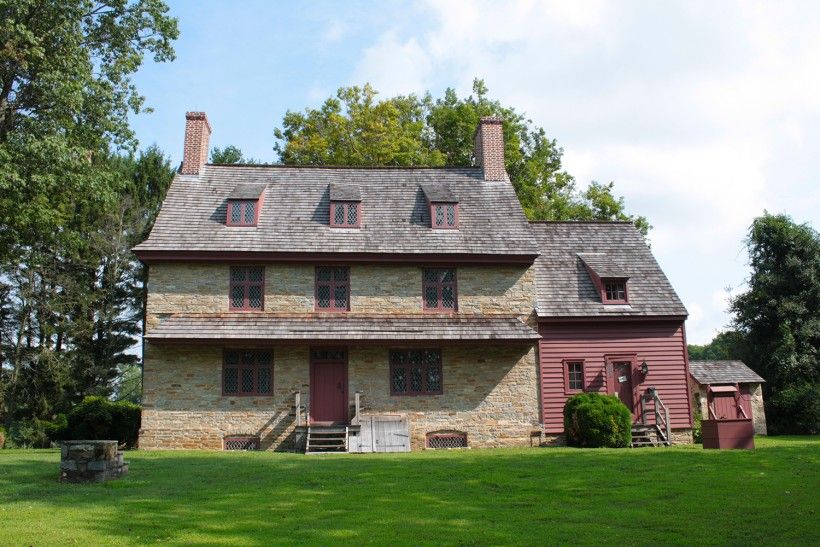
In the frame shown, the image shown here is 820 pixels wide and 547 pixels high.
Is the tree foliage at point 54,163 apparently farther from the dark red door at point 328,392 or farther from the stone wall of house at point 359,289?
the dark red door at point 328,392

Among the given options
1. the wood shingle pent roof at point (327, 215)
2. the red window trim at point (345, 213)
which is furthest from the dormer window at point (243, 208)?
the red window trim at point (345, 213)

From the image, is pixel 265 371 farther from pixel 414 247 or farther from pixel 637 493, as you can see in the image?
A: pixel 637 493

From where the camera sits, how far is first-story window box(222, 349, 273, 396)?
21516mm

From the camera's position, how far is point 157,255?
21688mm

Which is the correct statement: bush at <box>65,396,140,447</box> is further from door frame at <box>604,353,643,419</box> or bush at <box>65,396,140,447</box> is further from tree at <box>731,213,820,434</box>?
tree at <box>731,213,820,434</box>

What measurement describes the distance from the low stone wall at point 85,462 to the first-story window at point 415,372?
10218mm

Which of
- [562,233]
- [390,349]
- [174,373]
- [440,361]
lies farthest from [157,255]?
[562,233]

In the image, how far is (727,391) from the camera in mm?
27266

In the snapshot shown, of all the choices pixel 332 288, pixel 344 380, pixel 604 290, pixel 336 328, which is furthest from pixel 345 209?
pixel 604 290

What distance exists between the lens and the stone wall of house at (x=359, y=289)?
21875mm

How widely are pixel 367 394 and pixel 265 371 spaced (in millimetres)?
3002

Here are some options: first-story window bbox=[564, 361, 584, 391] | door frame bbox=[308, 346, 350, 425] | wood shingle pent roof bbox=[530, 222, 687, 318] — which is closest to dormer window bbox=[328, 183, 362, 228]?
door frame bbox=[308, 346, 350, 425]

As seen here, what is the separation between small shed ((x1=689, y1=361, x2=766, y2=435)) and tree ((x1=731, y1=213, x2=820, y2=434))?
2317 millimetres

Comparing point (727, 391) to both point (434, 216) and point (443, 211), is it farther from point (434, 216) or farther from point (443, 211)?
point (434, 216)
